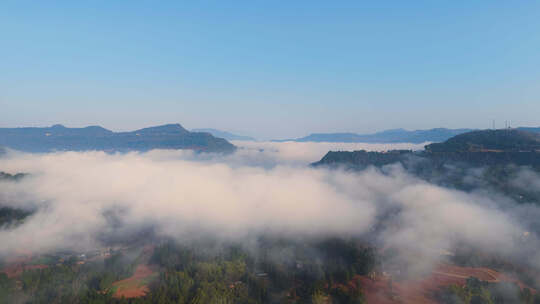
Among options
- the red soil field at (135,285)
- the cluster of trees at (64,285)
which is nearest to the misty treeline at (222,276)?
the cluster of trees at (64,285)

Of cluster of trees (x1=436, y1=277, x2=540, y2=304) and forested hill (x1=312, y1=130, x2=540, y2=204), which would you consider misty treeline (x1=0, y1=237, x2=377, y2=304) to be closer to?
cluster of trees (x1=436, y1=277, x2=540, y2=304)

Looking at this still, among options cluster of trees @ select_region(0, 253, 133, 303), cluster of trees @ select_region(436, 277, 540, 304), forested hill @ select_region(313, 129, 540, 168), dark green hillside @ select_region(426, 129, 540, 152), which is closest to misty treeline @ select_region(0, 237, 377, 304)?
cluster of trees @ select_region(0, 253, 133, 303)

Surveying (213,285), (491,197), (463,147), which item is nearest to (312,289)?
(213,285)

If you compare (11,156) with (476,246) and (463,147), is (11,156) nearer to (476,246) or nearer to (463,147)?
(476,246)

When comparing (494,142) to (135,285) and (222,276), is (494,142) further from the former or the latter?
(135,285)

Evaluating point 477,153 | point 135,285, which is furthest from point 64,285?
point 477,153
